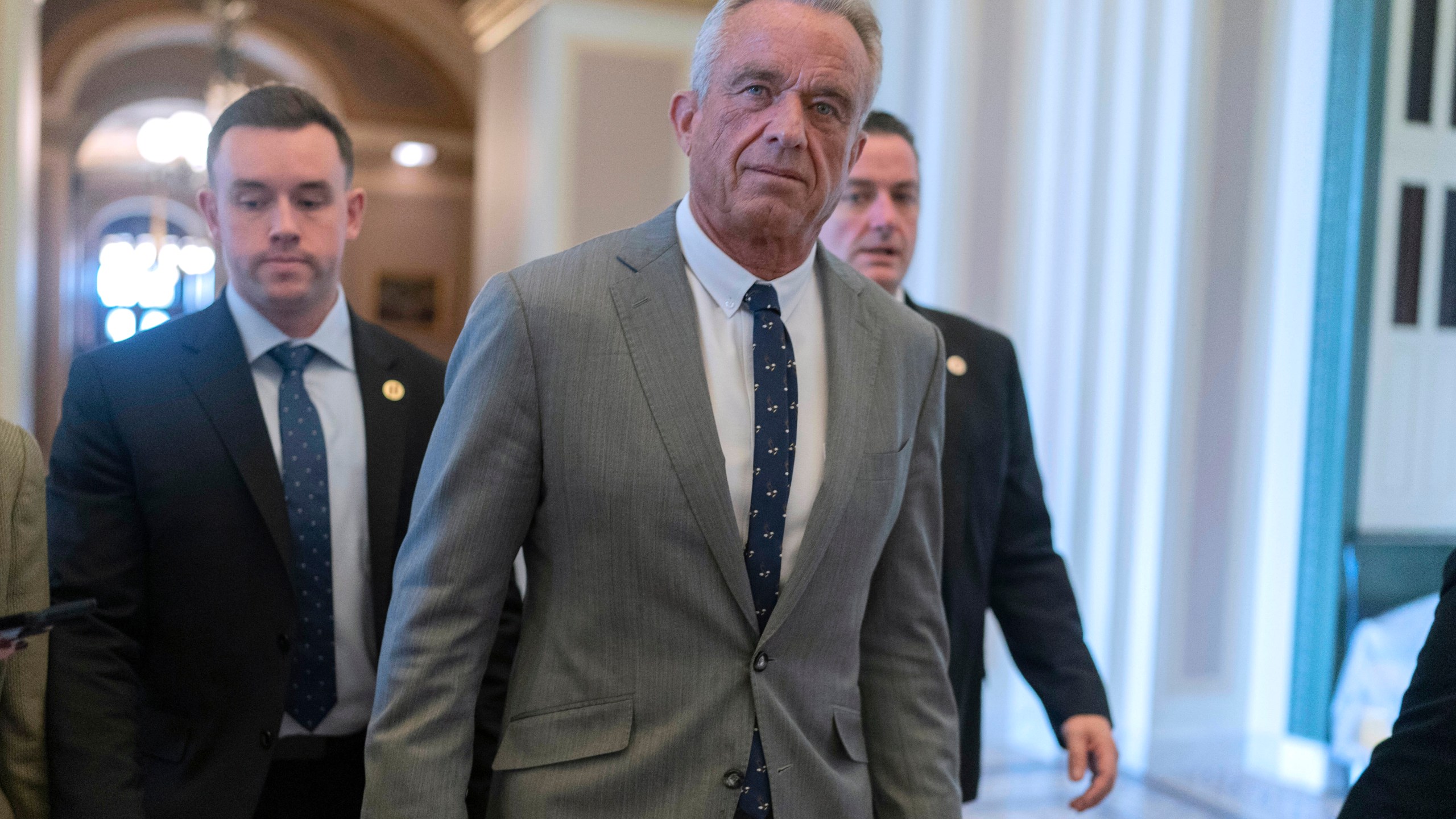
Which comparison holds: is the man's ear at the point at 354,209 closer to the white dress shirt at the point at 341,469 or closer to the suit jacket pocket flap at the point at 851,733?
the white dress shirt at the point at 341,469

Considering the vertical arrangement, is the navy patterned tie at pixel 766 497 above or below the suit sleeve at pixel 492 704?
above

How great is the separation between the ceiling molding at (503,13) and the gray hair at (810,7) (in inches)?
231

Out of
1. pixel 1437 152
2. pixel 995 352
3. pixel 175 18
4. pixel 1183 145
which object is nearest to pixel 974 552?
pixel 995 352

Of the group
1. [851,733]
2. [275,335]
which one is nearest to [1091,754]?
[851,733]

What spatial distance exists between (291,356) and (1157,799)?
Answer: 3726mm

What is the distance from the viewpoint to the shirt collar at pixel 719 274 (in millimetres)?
1437

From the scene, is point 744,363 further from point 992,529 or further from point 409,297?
point 409,297

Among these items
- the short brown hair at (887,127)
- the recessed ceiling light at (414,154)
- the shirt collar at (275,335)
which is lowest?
the shirt collar at (275,335)

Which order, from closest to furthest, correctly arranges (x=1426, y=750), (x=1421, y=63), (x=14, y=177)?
(x=1426, y=750) → (x=14, y=177) → (x=1421, y=63)

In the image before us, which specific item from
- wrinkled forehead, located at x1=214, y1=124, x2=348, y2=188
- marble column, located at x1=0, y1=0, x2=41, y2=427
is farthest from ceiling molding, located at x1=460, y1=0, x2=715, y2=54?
wrinkled forehead, located at x1=214, y1=124, x2=348, y2=188

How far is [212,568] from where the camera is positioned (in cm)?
176

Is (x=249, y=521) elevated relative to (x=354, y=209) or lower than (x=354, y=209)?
lower

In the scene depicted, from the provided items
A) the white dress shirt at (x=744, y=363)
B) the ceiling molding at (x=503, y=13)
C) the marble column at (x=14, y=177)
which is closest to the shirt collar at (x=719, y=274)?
the white dress shirt at (x=744, y=363)

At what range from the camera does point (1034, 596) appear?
2.17 meters
